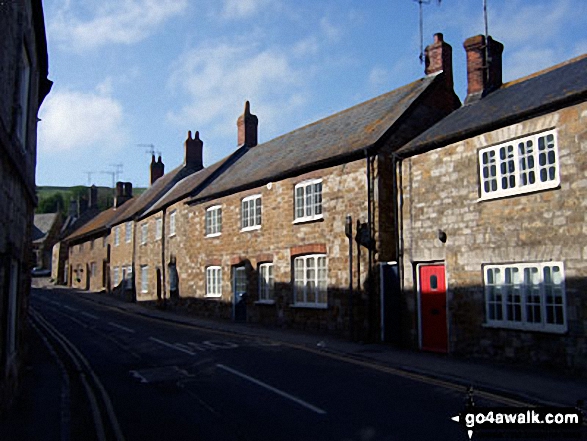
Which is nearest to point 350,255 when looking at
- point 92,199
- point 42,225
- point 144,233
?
point 144,233

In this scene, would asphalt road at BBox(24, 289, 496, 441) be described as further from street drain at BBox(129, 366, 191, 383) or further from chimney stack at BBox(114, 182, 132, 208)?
chimney stack at BBox(114, 182, 132, 208)

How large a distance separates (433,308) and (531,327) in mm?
2827

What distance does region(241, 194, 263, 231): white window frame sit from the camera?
65.4 ft

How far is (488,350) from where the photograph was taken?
11750 mm

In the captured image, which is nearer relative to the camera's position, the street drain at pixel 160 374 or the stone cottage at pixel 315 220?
the street drain at pixel 160 374

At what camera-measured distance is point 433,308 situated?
13328 mm

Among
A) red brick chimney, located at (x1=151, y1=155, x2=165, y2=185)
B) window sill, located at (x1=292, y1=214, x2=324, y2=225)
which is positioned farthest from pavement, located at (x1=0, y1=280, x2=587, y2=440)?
red brick chimney, located at (x1=151, y1=155, x2=165, y2=185)

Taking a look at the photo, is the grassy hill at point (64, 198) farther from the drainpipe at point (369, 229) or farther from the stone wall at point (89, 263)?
the drainpipe at point (369, 229)

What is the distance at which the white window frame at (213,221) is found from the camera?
22.7 meters

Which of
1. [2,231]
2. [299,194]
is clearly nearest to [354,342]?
[299,194]

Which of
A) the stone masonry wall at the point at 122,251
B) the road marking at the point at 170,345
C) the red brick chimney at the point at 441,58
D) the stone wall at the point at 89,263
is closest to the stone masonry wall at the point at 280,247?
the road marking at the point at 170,345

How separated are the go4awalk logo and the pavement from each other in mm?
771

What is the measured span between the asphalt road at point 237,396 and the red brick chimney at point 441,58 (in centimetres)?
1079

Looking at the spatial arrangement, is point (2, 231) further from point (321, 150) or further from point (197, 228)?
point (197, 228)
